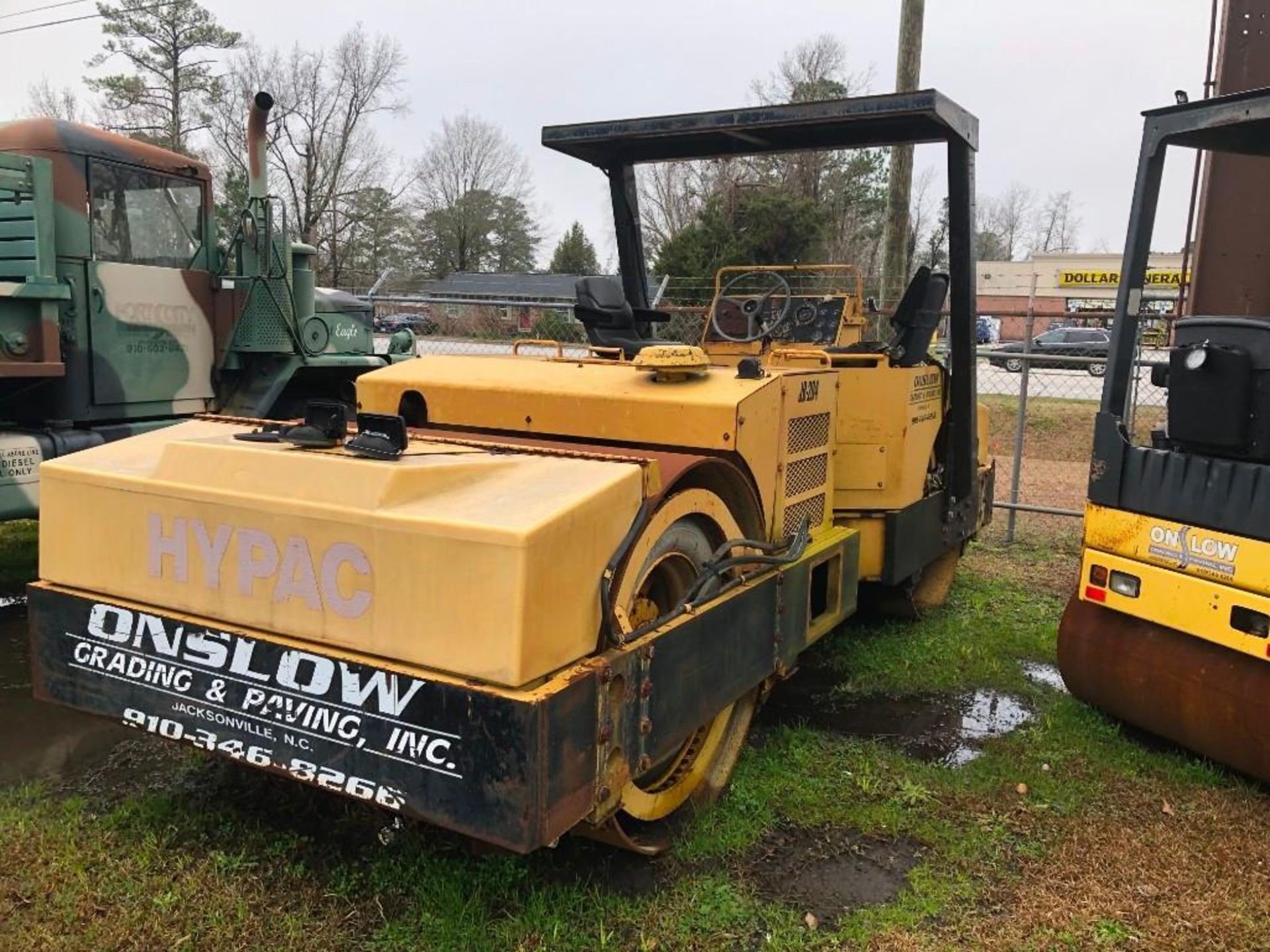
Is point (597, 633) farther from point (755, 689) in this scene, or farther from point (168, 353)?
point (168, 353)

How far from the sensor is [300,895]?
9.57 feet

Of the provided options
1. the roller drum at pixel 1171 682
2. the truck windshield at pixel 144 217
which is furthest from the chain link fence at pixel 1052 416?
the truck windshield at pixel 144 217

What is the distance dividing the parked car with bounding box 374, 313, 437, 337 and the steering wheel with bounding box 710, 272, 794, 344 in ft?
36.3

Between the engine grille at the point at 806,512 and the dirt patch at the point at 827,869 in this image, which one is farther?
the engine grille at the point at 806,512

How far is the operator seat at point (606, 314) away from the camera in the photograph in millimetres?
5133

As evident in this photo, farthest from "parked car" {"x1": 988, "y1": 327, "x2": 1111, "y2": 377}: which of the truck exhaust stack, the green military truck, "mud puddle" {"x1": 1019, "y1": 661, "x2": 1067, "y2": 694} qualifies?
the truck exhaust stack

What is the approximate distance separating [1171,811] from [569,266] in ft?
144

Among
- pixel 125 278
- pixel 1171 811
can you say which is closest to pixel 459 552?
pixel 1171 811

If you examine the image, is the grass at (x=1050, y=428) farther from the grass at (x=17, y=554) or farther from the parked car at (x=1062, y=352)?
the grass at (x=17, y=554)

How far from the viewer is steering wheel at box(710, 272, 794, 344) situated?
208 inches

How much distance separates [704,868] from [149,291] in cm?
534

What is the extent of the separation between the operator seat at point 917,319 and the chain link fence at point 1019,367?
61.2 inches

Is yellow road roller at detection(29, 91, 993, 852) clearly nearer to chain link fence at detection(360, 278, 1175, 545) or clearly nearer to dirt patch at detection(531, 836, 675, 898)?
dirt patch at detection(531, 836, 675, 898)

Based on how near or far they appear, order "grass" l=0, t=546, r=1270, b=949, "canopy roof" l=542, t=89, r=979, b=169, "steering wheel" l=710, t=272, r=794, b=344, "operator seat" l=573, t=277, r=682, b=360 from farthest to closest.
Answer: "steering wheel" l=710, t=272, r=794, b=344 < "operator seat" l=573, t=277, r=682, b=360 < "canopy roof" l=542, t=89, r=979, b=169 < "grass" l=0, t=546, r=1270, b=949
